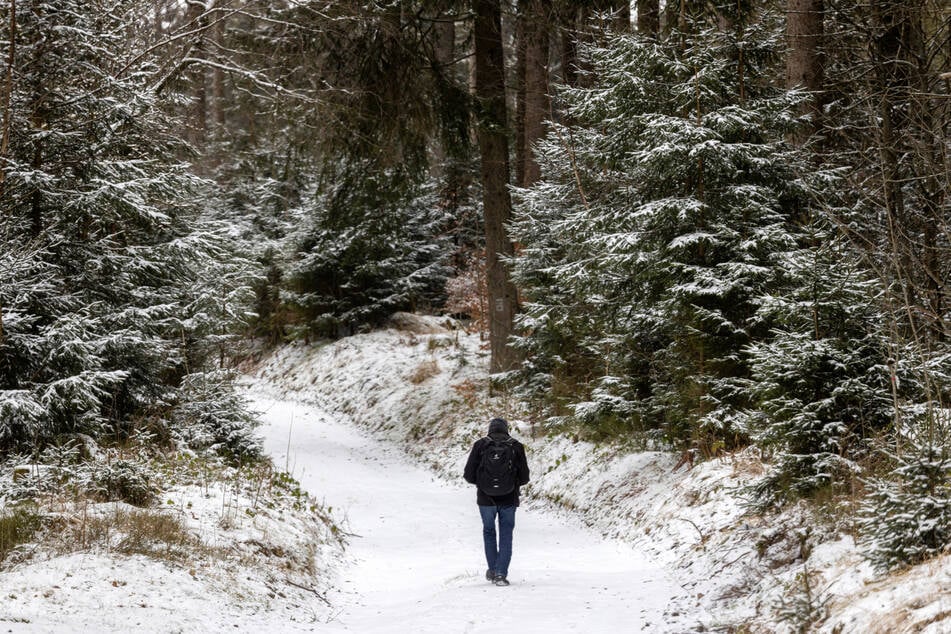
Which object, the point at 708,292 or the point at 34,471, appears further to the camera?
the point at 708,292

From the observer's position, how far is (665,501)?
904 cm

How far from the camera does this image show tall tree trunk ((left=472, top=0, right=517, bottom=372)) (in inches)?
607

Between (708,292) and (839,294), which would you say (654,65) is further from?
(839,294)

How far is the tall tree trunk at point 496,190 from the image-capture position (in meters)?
15.4

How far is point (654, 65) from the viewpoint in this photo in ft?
32.0

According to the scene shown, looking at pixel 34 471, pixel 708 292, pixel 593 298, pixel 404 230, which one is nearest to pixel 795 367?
pixel 708 292

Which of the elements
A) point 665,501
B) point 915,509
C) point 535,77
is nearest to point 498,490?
Result: point 665,501

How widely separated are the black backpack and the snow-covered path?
1.01 m

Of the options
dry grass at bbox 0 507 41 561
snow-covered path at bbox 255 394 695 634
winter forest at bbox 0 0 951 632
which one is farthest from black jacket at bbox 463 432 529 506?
dry grass at bbox 0 507 41 561

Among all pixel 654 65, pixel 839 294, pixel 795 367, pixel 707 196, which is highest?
pixel 654 65

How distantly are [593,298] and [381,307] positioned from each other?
1444 cm

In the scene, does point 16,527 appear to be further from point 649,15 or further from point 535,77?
point 535,77

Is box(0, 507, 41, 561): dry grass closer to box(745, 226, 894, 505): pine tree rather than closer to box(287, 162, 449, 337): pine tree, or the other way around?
box(745, 226, 894, 505): pine tree

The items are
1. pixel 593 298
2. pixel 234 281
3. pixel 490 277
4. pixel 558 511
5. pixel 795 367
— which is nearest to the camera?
pixel 795 367
